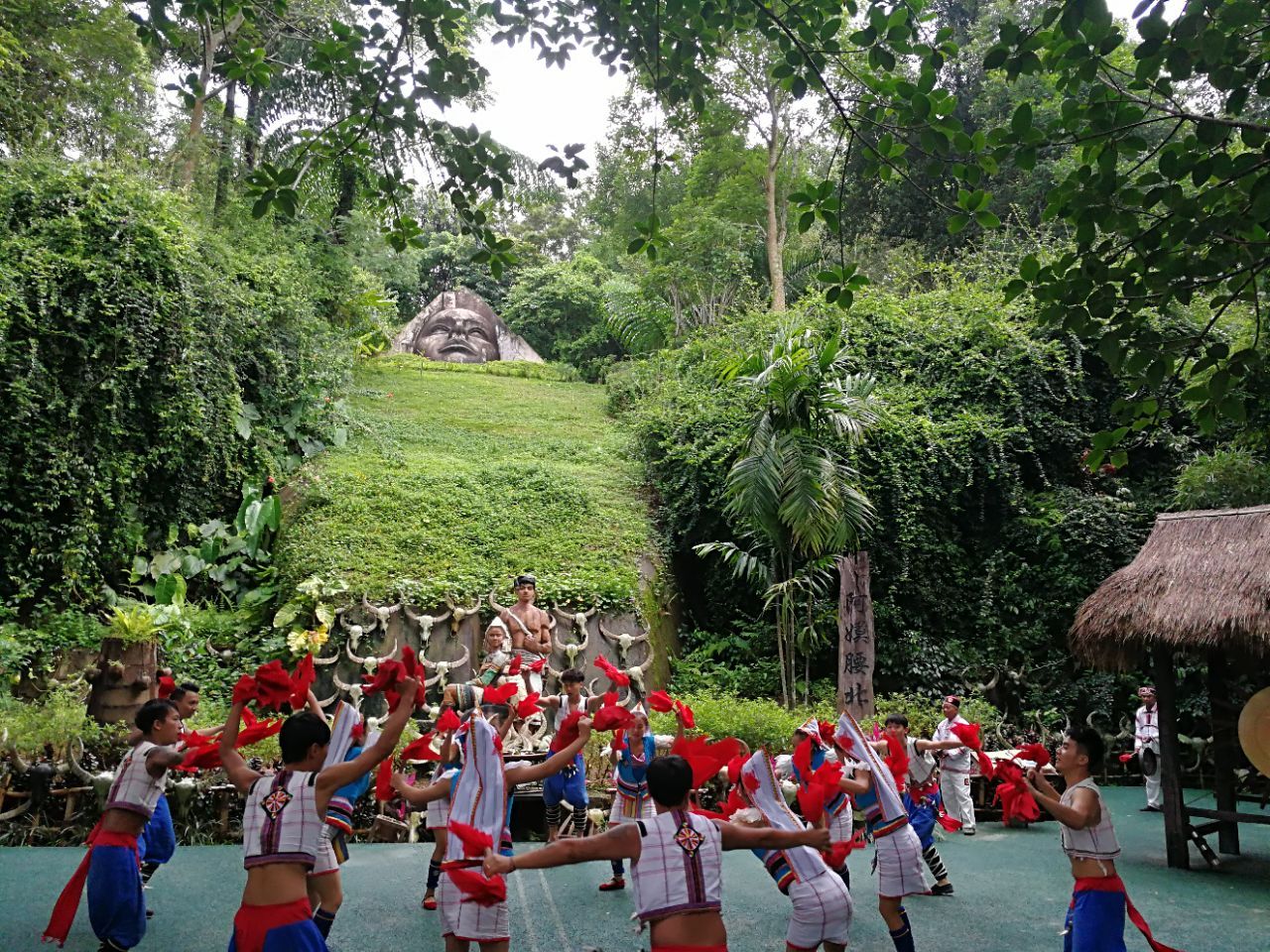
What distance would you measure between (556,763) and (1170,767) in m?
6.08

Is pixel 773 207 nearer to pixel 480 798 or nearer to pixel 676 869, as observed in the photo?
pixel 480 798

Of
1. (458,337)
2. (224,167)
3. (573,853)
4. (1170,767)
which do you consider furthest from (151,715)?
(458,337)

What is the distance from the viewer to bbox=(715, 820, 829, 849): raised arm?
10.3 feet

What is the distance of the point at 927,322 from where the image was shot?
14.8 meters

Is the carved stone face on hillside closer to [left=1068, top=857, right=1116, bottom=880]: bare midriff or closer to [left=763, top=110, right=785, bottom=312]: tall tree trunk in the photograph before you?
[left=763, top=110, right=785, bottom=312]: tall tree trunk

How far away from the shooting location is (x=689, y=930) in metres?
3.03

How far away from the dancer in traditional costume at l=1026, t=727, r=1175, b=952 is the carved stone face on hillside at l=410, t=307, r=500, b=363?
84.6 feet

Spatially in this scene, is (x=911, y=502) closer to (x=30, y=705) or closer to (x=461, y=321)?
(x=30, y=705)

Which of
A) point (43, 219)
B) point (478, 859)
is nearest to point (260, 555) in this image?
point (43, 219)

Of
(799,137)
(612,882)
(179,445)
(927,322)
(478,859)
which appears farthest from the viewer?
(799,137)

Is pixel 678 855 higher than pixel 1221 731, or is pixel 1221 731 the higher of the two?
pixel 678 855

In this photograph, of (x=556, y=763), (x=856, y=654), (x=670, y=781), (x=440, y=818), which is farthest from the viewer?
(x=856, y=654)

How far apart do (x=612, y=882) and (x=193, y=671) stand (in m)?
6.80

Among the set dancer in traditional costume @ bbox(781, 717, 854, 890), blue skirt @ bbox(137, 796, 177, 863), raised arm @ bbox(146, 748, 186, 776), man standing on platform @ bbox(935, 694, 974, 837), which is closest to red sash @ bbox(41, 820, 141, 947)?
raised arm @ bbox(146, 748, 186, 776)
